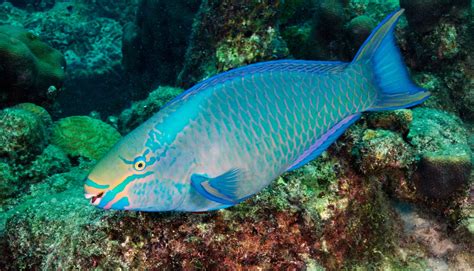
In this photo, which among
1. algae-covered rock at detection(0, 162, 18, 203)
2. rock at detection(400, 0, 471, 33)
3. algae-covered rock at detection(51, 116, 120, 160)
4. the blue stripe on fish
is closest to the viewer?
the blue stripe on fish

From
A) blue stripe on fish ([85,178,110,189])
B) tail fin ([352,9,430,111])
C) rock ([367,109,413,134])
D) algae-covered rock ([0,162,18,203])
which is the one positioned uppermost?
tail fin ([352,9,430,111])

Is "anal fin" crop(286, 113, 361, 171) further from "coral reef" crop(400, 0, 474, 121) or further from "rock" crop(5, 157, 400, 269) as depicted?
"coral reef" crop(400, 0, 474, 121)

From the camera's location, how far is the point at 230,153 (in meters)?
2.05

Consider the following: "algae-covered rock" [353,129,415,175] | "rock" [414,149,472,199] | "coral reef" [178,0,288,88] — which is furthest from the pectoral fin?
"coral reef" [178,0,288,88]

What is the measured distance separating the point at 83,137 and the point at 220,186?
202 inches

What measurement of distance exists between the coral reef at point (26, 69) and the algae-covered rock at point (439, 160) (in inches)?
→ 236

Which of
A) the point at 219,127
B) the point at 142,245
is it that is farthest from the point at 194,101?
the point at 142,245

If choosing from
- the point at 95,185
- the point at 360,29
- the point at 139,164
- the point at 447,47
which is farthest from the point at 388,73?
the point at 447,47

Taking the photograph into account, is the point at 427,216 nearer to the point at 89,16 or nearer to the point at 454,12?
the point at 454,12

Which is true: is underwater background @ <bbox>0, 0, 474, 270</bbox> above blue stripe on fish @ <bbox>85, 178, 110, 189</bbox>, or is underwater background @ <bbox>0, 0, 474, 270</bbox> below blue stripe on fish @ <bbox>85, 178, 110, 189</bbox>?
below

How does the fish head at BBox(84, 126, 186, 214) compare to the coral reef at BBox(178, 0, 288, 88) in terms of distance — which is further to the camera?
the coral reef at BBox(178, 0, 288, 88)

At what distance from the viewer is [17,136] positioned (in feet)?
14.4

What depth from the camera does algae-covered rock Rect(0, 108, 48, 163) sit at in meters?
4.31

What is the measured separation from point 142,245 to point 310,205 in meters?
1.40
